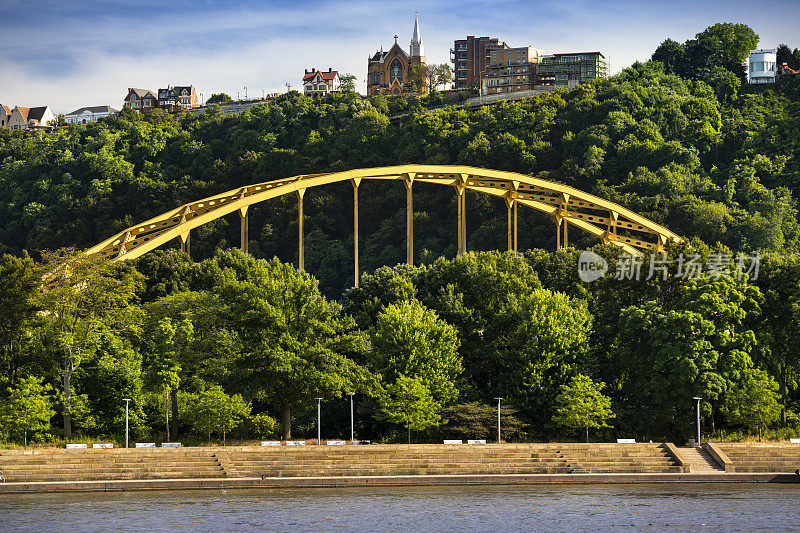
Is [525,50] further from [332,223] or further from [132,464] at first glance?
[132,464]

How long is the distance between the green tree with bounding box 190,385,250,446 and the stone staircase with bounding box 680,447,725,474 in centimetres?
1806

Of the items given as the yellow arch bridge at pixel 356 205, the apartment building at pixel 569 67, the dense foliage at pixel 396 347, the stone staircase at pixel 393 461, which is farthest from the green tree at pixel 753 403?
the apartment building at pixel 569 67

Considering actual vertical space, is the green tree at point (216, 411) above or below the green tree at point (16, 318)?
below

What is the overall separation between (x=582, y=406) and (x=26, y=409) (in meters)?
23.0

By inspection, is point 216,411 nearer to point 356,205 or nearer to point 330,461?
point 330,461

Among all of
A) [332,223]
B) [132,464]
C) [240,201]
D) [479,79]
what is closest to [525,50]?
[479,79]

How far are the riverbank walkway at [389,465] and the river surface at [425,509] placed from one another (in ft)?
3.51

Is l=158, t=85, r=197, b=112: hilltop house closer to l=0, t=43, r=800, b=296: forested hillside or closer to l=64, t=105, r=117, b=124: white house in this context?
l=64, t=105, r=117, b=124: white house

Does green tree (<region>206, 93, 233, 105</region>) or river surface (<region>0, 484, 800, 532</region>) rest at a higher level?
green tree (<region>206, 93, 233, 105</region>)

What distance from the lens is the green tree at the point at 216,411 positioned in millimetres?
51469

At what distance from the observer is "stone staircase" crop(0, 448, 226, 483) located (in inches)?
1802

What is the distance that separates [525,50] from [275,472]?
92337 millimetres

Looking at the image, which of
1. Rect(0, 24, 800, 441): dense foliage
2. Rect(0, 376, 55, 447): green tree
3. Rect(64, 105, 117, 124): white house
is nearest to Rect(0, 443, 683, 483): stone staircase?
Rect(0, 376, 55, 447): green tree

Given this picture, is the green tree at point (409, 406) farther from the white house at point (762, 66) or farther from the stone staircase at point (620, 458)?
the white house at point (762, 66)
